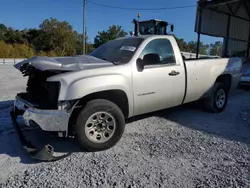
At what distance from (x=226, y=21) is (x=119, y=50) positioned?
52.7 ft

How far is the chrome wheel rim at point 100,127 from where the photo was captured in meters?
3.41

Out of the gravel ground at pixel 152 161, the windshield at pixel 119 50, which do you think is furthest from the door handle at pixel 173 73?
the gravel ground at pixel 152 161

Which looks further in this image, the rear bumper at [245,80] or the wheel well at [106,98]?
the rear bumper at [245,80]

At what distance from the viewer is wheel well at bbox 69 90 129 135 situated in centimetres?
343

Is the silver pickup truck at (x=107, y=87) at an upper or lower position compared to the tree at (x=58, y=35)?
lower

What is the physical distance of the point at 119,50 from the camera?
173 inches

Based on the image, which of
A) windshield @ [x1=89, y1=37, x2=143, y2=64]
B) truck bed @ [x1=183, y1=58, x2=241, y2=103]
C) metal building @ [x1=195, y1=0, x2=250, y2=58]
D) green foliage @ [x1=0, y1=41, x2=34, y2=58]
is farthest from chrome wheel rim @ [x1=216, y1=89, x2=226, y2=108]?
green foliage @ [x1=0, y1=41, x2=34, y2=58]

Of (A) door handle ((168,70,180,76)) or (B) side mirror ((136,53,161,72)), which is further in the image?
(A) door handle ((168,70,180,76))

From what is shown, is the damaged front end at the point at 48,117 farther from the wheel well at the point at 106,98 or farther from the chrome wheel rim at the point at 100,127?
the chrome wheel rim at the point at 100,127

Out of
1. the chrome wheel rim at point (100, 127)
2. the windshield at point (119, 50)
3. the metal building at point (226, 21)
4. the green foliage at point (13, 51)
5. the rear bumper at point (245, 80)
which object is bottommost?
the chrome wheel rim at point (100, 127)

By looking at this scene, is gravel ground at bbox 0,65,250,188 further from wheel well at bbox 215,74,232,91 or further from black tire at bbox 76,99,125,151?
wheel well at bbox 215,74,232,91

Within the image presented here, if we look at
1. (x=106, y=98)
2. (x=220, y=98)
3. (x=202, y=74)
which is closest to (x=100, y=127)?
(x=106, y=98)

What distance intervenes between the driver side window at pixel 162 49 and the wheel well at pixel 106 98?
101cm

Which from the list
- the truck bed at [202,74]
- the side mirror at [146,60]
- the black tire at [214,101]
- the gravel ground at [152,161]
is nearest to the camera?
the gravel ground at [152,161]
